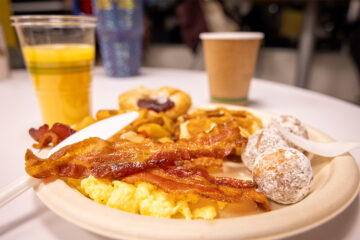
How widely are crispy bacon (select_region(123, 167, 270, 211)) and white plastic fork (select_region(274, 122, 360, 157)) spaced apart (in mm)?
189

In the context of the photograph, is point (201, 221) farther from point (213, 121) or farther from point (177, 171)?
point (213, 121)

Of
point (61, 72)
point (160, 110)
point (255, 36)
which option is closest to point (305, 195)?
point (160, 110)

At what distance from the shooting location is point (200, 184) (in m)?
0.62

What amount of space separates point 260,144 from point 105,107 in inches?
33.9

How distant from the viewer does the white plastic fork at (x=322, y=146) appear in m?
0.70

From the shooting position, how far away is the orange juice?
1.04 meters

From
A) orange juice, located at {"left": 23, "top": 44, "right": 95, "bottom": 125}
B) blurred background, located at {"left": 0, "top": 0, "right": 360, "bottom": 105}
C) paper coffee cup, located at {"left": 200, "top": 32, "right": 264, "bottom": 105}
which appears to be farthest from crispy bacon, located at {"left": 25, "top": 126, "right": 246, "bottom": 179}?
blurred background, located at {"left": 0, "top": 0, "right": 360, "bottom": 105}

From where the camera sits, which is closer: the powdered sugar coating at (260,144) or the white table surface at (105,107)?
the white table surface at (105,107)

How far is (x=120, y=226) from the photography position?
45 cm

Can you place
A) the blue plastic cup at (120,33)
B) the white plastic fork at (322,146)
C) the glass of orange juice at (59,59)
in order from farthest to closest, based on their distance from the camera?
the blue plastic cup at (120,33) < the glass of orange juice at (59,59) < the white plastic fork at (322,146)

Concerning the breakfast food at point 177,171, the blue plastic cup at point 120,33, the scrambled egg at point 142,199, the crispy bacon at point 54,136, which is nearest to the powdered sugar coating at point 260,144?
the breakfast food at point 177,171

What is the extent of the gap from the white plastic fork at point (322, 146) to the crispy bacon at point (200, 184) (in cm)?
19

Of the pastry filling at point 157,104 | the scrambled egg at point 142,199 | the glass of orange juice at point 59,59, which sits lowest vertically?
the scrambled egg at point 142,199

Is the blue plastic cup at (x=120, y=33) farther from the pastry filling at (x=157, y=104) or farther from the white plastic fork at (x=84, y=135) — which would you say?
the white plastic fork at (x=84, y=135)
